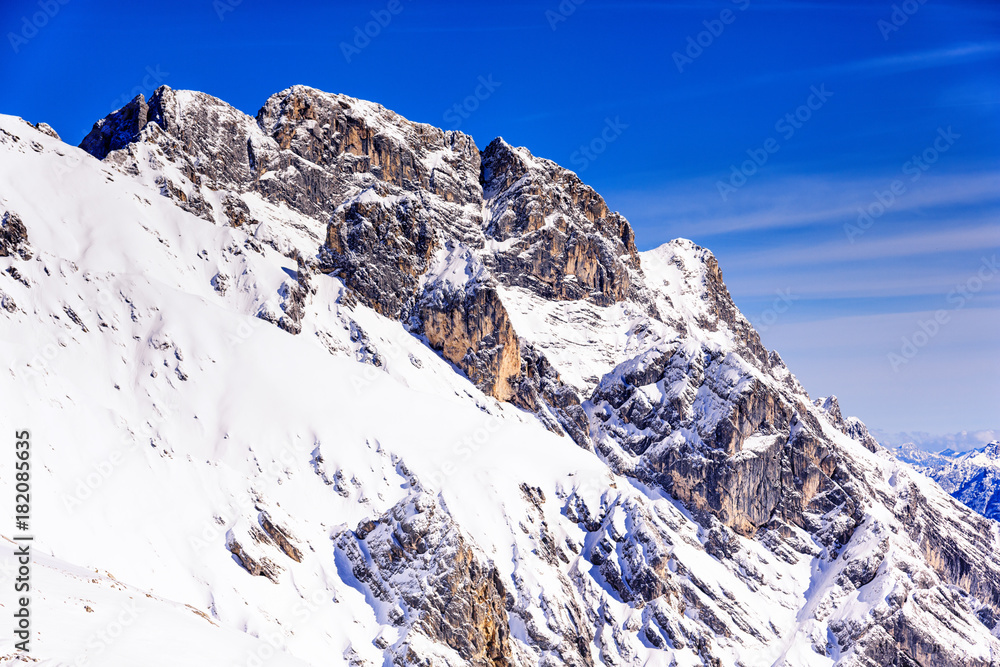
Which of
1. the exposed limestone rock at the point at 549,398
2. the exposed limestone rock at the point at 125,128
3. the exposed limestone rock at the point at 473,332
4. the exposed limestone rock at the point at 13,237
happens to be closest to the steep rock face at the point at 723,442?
the exposed limestone rock at the point at 549,398

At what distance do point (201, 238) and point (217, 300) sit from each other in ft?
54.7

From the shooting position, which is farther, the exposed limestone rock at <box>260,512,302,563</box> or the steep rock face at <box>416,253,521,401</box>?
the steep rock face at <box>416,253,521,401</box>

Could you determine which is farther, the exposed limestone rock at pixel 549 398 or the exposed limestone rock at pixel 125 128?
the exposed limestone rock at pixel 125 128

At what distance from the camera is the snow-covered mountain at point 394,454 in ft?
317

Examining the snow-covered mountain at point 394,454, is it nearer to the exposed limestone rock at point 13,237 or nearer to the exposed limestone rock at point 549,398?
the exposed limestone rock at point 13,237

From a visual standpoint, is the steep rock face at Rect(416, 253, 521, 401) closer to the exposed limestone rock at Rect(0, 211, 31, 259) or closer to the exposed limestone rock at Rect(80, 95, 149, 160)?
the exposed limestone rock at Rect(0, 211, 31, 259)

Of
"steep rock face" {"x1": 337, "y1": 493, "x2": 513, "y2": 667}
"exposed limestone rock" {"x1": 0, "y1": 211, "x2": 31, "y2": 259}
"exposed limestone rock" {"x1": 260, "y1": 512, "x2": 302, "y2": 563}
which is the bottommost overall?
"exposed limestone rock" {"x1": 260, "y1": 512, "x2": 302, "y2": 563}

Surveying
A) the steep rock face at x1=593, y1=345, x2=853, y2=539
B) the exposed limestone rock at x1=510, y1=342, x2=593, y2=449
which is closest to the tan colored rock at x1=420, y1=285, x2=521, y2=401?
the exposed limestone rock at x1=510, y1=342, x2=593, y2=449

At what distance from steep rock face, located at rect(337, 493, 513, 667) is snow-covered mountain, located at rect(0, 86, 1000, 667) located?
0.30 m

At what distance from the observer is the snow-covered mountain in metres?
96.8

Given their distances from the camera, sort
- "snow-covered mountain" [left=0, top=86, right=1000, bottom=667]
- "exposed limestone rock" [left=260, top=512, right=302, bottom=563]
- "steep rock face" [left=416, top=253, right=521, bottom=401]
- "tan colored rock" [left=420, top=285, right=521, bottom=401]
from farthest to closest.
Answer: "tan colored rock" [left=420, top=285, right=521, bottom=401]
"steep rock face" [left=416, top=253, right=521, bottom=401]
"exposed limestone rock" [left=260, top=512, right=302, bottom=563]
"snow-covered mountain" [left=0, top=86, right=1000, bottom=667]

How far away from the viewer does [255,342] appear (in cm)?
12975

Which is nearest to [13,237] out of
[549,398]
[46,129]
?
[46,129]

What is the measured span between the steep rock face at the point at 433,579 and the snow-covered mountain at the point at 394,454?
0.99ft
